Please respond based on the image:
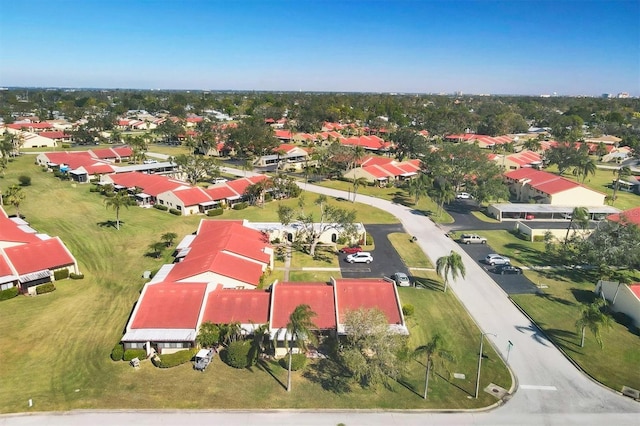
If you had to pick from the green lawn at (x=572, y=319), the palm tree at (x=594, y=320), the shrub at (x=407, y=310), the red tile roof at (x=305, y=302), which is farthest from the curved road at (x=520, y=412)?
the red tile roof at (x=305, y=302)

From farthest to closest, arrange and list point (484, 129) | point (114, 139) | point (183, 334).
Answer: point (484, 129)
point (114, 139)
point (183, 334)

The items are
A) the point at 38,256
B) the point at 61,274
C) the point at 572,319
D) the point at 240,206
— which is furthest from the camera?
the point at 240,206

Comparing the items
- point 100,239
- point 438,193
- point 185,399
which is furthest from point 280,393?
point 438,193

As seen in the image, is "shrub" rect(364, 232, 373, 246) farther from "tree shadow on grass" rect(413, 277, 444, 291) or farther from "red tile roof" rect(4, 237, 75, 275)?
"red tile roof" rect(4, 237, 75, 275)

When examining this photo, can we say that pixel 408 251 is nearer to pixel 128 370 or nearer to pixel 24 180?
pixel 128 370

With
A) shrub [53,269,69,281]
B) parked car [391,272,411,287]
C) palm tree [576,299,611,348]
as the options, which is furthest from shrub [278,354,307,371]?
shrub [53,269,69,281]

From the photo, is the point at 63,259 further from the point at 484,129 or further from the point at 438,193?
the point at 484,129

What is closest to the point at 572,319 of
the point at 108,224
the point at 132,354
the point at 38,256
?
the point at 132,354
